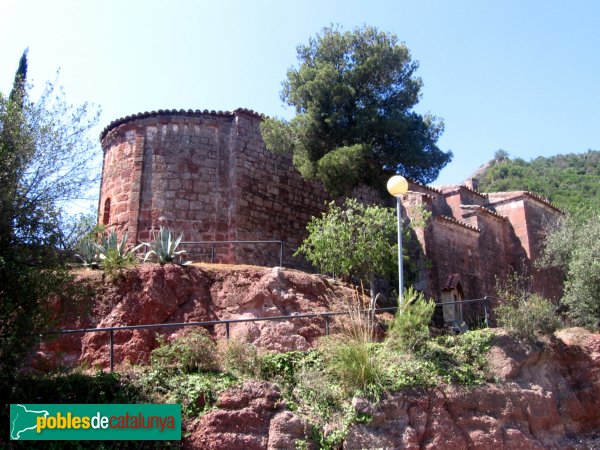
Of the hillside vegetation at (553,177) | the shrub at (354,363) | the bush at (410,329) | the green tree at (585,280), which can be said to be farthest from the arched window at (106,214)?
the hillside vegetation at (553,177)

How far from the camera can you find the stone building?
62.3 ft

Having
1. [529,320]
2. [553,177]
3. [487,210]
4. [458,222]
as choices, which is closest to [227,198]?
[458,222]

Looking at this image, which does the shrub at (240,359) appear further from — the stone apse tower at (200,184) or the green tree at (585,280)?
the green tree at (585,280)

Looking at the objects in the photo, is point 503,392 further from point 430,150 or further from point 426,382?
point 430,150

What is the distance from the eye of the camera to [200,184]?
19453 millimetres

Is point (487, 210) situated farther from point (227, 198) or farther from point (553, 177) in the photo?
point (553, 177)

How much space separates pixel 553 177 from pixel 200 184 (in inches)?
1699

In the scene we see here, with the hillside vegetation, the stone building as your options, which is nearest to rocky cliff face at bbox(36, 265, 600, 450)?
the stone building

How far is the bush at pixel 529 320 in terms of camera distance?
499 inches

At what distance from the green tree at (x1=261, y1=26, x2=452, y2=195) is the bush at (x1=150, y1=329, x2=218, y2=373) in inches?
338

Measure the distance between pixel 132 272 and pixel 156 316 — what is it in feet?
4.27

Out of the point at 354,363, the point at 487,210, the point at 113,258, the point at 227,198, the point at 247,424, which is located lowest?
the point at 247,424

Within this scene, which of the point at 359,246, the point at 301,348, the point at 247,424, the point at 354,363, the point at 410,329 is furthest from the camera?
the point at 359,246

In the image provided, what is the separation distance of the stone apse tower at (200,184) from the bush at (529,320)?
8.56 meters
